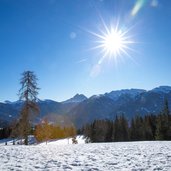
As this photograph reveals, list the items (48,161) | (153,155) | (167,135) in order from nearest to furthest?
(48,161)
(153,155)
(167,135)

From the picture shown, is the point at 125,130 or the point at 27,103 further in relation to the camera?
the point at 125,130

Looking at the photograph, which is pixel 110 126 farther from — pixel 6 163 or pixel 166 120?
pixel 6 163

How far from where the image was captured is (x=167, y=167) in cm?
1642

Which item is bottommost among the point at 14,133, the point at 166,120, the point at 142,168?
the point at 142,168

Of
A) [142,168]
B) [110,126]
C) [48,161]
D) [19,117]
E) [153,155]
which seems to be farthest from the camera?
[110,126]

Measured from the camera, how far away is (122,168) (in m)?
16.4

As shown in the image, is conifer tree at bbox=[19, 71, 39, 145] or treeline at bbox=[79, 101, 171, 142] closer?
conifer tree at bbox=[19, 71, 39, 145]

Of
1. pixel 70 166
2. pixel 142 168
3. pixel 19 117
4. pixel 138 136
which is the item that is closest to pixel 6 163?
pixel 70 166

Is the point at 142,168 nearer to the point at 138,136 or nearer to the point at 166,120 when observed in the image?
the point at 166,120

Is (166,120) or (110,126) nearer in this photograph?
(166,120)

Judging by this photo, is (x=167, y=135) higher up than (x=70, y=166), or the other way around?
(x=167, y=135)

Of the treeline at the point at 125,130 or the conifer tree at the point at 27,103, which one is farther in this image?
the treeline at the point at 125,130

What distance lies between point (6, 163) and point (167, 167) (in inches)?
393

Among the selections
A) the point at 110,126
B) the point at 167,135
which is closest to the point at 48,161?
the point at 167,135
